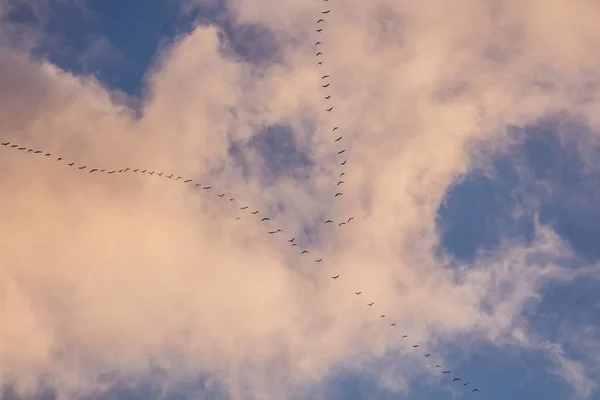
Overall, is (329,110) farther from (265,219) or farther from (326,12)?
(265,219)

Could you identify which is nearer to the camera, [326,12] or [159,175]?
[326,12]

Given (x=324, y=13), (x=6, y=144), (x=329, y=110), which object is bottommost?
(x=6, y=144)

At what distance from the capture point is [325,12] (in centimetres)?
15875

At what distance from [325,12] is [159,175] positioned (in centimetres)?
10640

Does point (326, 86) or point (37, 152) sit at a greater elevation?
point (326, 86)

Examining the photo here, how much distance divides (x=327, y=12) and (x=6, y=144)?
156 meters

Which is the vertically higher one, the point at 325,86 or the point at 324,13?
the point at 324,13

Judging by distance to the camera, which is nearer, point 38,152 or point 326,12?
point 326,12

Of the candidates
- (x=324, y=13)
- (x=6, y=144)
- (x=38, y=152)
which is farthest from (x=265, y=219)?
(x=6, y=144)

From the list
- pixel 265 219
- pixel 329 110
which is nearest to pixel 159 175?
pixel 265 219

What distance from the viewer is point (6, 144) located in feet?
535

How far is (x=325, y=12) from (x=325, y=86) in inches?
1284

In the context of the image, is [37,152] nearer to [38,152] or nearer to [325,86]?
[38,152]

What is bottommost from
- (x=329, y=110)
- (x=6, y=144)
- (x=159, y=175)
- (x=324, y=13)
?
(x=6, y=144)
